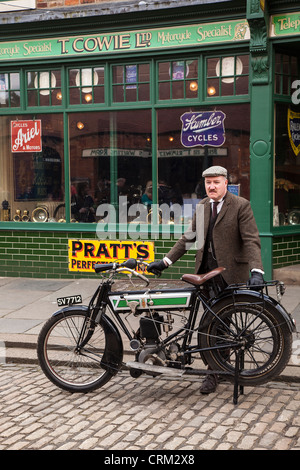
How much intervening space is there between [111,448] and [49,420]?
2.59 feet

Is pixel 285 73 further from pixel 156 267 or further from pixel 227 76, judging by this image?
pixel 156 267

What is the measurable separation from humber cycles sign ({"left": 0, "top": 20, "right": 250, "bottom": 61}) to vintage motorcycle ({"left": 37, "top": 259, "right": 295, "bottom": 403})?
18.4ft

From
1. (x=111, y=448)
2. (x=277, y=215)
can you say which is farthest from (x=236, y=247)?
(x=277, y=215)

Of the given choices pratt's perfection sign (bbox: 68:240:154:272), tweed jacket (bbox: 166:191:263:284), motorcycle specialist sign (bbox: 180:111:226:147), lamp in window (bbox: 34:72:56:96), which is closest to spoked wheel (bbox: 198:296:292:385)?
tweed jacket (bbox: 166:191:263:284)

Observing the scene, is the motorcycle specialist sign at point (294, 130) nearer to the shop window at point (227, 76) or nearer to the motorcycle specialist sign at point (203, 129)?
the shop window at point (227, 76)

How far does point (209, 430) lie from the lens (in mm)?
4523

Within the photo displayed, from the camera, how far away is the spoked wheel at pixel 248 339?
A: 16.3 feet

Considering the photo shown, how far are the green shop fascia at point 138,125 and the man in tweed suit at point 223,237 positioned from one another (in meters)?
4.19

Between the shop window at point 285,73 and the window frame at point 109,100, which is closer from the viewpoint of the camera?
the shop window at point 285,73

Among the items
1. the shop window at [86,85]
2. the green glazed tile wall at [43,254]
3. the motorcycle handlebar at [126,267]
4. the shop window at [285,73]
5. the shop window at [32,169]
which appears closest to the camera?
the motorcycle handlebar at [126,267]

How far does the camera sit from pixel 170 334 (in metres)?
5.25

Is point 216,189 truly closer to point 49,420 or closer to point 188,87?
point 49,420

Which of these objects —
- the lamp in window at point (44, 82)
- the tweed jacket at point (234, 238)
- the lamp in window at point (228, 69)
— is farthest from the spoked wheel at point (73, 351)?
the lamp in window at point (44, 82)

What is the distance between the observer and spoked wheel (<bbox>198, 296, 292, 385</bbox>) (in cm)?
496
